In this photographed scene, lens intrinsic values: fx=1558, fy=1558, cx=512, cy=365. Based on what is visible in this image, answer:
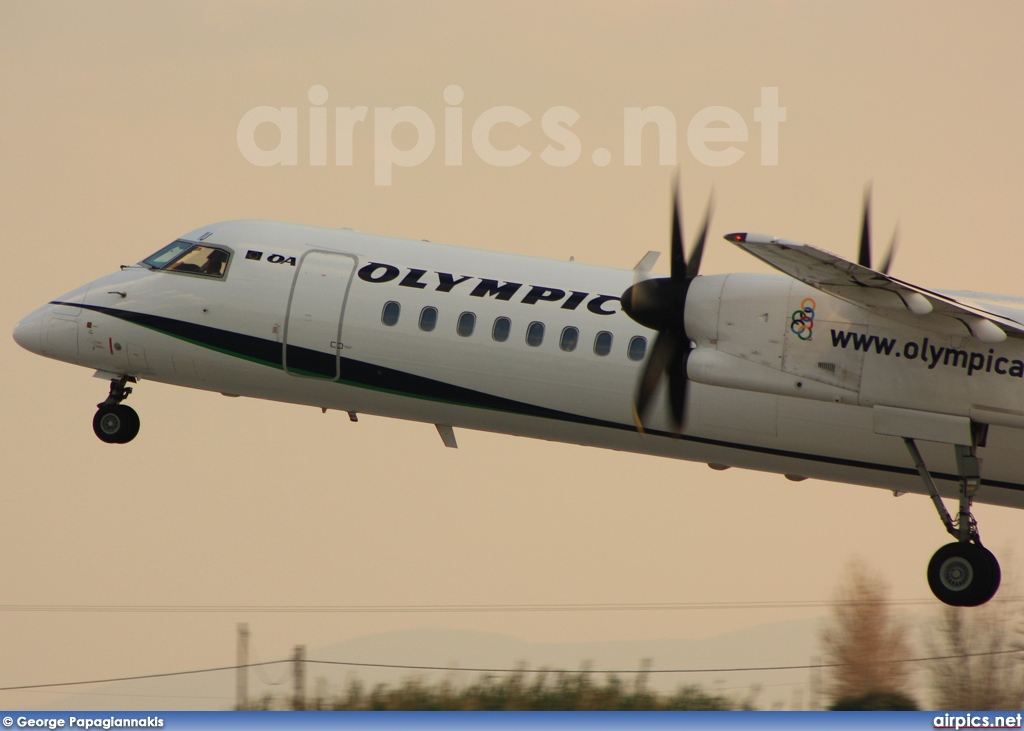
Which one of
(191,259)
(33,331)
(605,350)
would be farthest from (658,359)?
(33,331)

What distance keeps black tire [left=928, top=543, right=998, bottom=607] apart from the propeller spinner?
418 centimetres

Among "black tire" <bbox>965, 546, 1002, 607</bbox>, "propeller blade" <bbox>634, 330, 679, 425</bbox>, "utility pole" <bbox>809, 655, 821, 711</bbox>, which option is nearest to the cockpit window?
"propeller blade" <bbox>634, 330, 679, 425</bbox>

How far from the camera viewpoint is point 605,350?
22594mm

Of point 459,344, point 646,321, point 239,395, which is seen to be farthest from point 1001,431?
point 239,395

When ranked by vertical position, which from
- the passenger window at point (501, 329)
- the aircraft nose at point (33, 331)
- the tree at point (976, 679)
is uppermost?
the aircraft nose at point (33, 331)

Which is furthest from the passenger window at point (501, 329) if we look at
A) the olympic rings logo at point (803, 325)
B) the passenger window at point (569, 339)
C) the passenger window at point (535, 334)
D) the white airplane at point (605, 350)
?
the olympic rings logo at point (803, 325)

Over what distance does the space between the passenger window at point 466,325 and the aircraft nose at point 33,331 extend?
7.35 metres

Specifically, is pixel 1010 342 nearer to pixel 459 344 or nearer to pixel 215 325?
pixel 459 344

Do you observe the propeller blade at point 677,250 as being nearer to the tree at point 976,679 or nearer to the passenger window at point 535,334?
the passenger window at point 535,334

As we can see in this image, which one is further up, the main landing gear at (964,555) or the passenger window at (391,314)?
the passenger window at (391,314)

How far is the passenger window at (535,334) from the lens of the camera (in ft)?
74.9

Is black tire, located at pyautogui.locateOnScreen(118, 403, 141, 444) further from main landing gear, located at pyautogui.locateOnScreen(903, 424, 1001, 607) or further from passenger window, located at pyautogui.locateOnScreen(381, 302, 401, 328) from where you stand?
main landing gear, located at pyautogui.locateOnScreen(903, 424, 1001, 607)

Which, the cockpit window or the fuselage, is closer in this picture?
the fuselage

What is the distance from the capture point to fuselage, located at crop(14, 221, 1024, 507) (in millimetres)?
20703
